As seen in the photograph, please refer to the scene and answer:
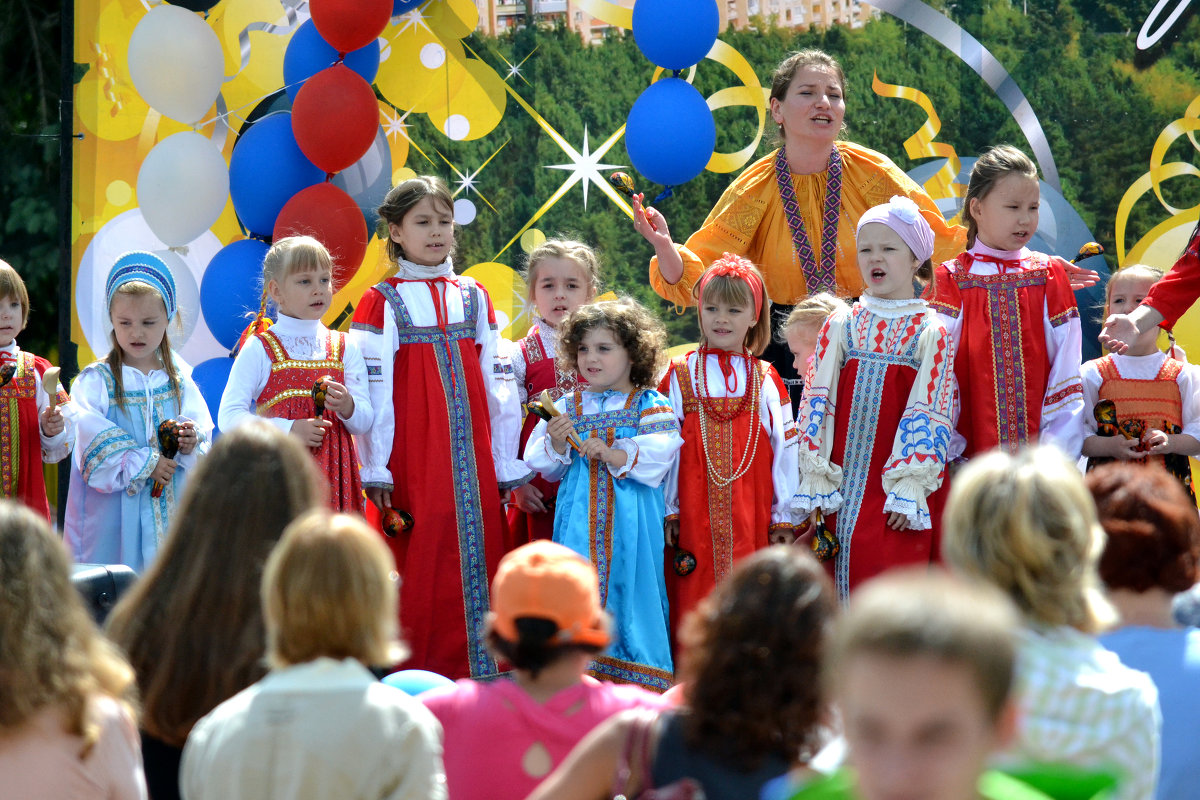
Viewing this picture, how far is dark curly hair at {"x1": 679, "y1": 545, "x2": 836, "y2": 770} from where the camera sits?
1995 millimetres

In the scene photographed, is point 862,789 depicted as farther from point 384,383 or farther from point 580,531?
point 384,383

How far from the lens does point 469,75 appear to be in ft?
22.1

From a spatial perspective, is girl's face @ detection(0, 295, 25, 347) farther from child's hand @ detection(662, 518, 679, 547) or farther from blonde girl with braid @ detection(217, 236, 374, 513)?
child's hand @ detection(662, 518, 679, 547)

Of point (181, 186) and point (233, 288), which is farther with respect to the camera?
point (181, 186)

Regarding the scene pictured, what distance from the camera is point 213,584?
2623 mm

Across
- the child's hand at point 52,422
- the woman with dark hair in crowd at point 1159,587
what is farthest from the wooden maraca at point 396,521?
the woman with dark hair in crowd at point 1159,587

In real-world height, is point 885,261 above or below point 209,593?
above

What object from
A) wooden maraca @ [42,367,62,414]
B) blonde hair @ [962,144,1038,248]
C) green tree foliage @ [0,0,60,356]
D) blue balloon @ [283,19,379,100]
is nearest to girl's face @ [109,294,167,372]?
wooden maraca @ [42,367,62,414]

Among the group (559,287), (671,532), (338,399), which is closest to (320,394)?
(338,399)

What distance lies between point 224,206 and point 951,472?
3.61 metres

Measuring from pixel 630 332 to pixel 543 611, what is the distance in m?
2.45

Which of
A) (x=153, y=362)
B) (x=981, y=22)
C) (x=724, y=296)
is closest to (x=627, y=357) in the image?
(x=724, y=296)

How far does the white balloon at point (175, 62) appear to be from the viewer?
243 inches

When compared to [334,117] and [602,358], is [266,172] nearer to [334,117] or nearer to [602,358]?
[334,117]
